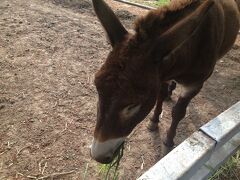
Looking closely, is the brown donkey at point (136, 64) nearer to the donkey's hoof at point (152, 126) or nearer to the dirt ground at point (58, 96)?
the dirt ground at point (58, 96)

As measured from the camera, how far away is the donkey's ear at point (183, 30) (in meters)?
2.01

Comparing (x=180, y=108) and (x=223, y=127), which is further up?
(x=223, y=127)

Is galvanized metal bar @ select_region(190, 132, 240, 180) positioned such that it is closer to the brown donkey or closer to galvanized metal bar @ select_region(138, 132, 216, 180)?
galvanized metal bar @ select_region(138, 132, 216, 180)

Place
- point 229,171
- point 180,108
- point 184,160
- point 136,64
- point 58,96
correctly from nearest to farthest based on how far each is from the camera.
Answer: point 184,160
point 136,64
point 229,171
point 180,108
point 58,96

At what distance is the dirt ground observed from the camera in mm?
3328

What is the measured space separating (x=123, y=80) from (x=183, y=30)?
1.69 feet

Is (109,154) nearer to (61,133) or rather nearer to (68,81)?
(61,133)

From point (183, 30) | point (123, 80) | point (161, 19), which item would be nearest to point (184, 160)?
point (123, 80)

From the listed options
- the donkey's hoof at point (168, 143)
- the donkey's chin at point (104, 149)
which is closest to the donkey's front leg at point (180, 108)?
the donkey's hoof at point (168, 143)

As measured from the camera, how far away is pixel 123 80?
2086 mm

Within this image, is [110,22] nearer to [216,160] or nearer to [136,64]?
[136,64]

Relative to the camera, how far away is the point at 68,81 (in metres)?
4.37

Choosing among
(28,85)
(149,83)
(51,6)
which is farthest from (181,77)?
(51,6)

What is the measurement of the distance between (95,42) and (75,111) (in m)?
1.70
